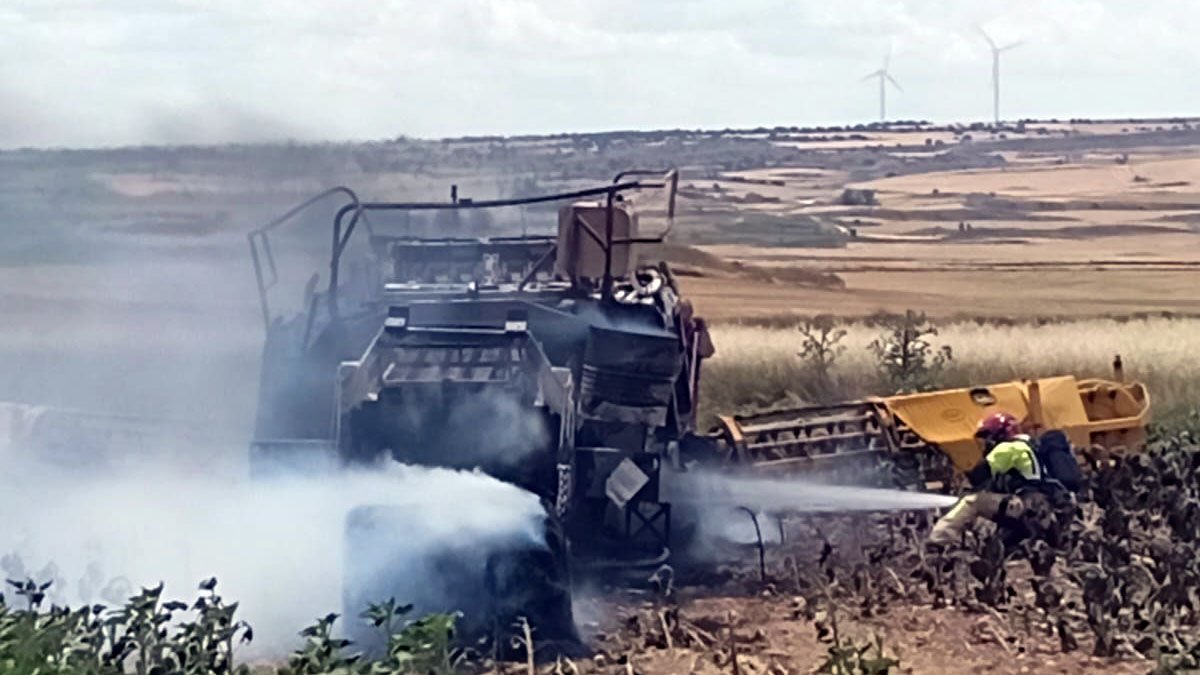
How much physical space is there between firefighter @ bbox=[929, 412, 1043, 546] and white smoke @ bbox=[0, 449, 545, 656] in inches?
140

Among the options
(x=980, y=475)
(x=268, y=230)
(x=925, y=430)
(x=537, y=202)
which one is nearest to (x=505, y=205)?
(x=537, y=202)

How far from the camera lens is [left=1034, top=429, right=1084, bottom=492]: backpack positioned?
1577 centimetres

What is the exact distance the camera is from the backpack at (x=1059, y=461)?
15773 millimetres

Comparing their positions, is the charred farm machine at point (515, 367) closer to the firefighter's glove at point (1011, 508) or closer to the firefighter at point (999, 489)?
the firefighter at point (999, 489)

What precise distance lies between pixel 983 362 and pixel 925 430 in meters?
10.0

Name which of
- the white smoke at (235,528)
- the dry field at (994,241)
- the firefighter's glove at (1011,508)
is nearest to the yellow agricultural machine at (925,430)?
the firefighter's glove at (1011,508)

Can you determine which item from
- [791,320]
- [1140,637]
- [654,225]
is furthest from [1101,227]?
[1140,637]

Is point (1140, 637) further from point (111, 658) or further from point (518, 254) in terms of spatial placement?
point (518, 254)

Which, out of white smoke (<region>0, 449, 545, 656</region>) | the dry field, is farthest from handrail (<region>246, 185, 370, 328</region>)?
the dry field

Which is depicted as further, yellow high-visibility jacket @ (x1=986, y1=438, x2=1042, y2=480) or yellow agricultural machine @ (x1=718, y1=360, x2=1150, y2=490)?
yellow agricultural machine @ (x1=718, y1=360, x2=1150, y2=490)

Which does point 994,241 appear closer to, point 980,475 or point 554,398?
point 980,475

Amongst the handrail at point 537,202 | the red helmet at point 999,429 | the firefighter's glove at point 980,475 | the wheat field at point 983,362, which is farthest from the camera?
the wheat field at point 983,362

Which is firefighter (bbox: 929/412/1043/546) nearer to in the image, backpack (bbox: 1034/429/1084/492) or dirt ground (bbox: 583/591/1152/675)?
backpack (bbox: 1034/429/1084/492)

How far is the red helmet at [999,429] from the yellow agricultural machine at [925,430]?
1.28 m
